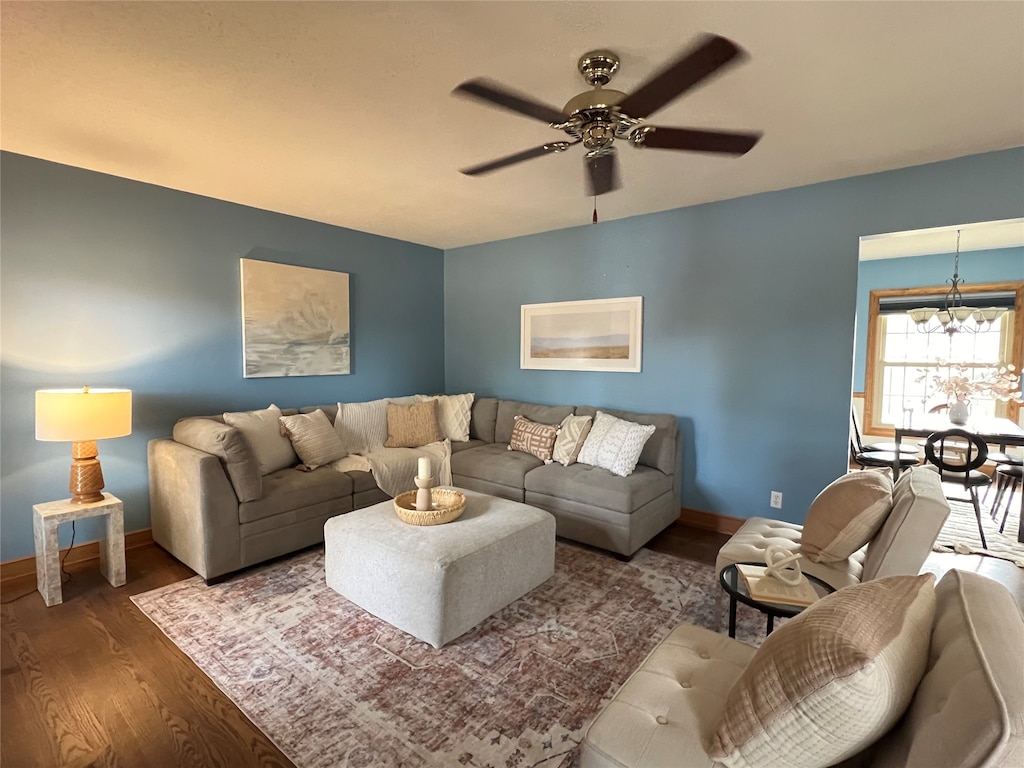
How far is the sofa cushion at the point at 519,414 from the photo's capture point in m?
4.16

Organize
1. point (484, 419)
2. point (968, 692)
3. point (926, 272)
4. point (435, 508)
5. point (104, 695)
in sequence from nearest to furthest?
point (968, 692), point (104, 695), point (435, 508), point (484, 419), point (926, 272)

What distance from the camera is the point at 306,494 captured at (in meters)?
3.12

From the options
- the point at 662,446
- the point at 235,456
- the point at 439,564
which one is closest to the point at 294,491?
the point at 235,456

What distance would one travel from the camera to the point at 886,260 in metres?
5.54

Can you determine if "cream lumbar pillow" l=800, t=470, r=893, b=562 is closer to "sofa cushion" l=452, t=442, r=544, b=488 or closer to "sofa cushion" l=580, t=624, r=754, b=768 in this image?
"sofa cushion" l=580, t=624, r=754, b=768

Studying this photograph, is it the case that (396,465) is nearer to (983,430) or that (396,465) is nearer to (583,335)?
(583,335)

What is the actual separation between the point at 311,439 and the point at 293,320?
1114 mm

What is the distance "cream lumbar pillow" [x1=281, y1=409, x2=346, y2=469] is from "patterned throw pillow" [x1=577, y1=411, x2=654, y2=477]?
1888 millimetres

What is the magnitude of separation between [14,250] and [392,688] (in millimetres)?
3175

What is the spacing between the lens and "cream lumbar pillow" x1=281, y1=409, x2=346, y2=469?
345 centimetres

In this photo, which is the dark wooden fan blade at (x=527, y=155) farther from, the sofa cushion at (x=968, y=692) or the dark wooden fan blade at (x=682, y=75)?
the sofa cushion at (x=968, y=692)

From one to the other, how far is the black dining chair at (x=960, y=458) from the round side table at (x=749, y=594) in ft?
7.71

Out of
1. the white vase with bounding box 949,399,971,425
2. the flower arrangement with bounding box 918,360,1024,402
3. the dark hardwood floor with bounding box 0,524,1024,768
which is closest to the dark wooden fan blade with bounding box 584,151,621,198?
the dark hardwood floor with bounding box 0,524,1024,768

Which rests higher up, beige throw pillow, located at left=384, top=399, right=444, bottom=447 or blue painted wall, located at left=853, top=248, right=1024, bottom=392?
blue painted wall, located at left=853, top=248, right=1024, bottom=392
